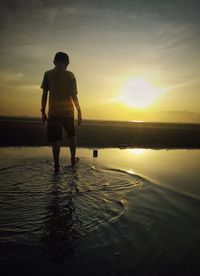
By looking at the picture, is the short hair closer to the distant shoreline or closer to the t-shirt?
the t-shirt

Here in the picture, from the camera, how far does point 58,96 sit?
793 cm

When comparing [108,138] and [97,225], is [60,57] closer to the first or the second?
[97,225]

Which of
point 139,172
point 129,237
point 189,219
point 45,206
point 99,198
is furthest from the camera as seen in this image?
point 139,172

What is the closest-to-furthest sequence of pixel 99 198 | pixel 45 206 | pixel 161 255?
1. pixel 161 255
2. pixel 45 206
3. pixel 99 198

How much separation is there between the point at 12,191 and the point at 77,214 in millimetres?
1583

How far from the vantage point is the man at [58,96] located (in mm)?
7812

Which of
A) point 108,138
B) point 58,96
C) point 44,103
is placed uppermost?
point 58,96

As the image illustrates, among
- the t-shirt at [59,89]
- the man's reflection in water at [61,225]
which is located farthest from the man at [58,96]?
the man's reflection in water at [61,225]

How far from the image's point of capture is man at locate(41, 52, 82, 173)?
308 inches

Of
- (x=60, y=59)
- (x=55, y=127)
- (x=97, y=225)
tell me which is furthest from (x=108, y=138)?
(x=97, y=225)

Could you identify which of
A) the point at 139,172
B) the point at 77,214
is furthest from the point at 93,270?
the point at 139,172

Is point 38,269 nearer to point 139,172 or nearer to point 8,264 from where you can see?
point 8,264

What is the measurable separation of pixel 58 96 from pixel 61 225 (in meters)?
4.79

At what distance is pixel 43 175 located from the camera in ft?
21.7
